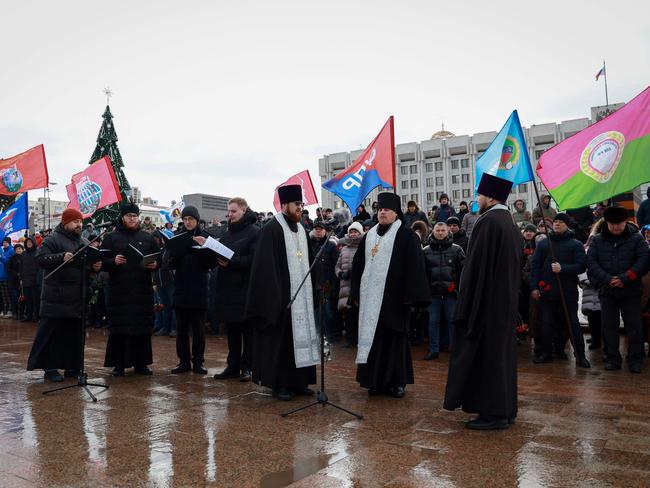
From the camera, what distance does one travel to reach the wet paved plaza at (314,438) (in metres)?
3.79

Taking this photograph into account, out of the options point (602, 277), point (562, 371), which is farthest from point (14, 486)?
A: point (602, 277)

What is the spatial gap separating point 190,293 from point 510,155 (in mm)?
5317

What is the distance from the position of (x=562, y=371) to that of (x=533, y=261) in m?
1.78

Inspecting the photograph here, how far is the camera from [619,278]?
24.9 feet

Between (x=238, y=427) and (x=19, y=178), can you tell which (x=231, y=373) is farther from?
(x=19, y=178)

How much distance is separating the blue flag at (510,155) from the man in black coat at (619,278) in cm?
151

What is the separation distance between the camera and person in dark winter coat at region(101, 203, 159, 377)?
7418mm

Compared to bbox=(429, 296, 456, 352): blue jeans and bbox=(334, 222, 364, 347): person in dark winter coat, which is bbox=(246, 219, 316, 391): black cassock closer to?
bbox=(429, 296, 456, 352): blue jeans

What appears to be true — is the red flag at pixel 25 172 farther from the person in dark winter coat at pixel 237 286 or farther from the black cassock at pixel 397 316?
the black cassock at pixel 397 316

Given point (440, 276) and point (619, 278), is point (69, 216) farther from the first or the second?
point (619, 278)

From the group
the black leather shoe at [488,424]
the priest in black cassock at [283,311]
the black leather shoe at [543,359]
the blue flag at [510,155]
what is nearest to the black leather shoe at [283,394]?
the priest in black cassock at [283,311]

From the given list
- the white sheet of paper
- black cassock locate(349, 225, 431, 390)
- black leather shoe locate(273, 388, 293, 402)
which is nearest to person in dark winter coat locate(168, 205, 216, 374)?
the white sheet of paper

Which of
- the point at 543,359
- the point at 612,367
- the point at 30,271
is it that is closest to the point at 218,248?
the point at 543,359

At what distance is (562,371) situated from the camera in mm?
7664
